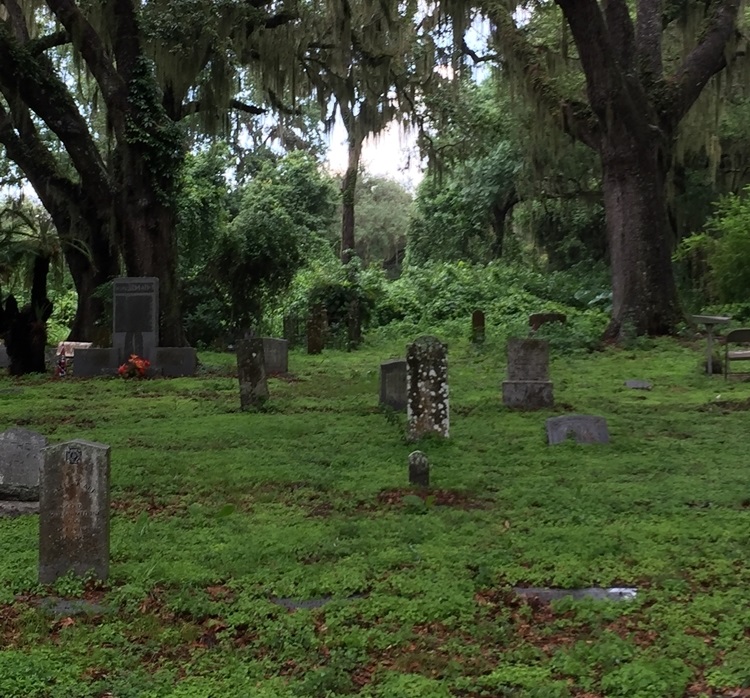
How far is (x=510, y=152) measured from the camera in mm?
31672

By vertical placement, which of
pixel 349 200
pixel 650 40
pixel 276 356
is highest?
pixel 650 40

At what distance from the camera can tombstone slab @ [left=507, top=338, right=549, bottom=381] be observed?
1082 cm

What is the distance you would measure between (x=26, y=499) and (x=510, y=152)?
27570mm

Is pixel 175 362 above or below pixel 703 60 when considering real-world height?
below

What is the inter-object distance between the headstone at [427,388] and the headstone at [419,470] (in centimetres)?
171

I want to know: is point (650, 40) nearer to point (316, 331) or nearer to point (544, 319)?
point (544, 319)

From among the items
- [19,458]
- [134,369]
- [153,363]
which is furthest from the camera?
[153,363]

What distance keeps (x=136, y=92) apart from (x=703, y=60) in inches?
454

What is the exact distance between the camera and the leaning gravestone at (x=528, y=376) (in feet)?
35.4

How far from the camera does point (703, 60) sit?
1827 centimetres

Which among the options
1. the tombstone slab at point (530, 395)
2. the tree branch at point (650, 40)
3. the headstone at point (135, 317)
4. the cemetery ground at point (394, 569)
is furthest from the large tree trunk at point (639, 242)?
the headstone at point (135, 317)

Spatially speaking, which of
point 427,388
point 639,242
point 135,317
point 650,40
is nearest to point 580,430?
point 427,388

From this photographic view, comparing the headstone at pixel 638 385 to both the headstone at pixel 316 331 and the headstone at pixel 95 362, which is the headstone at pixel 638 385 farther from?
the headstone at pixel 316 331

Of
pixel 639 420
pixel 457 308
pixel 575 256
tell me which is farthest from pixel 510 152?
pixel 639 420
